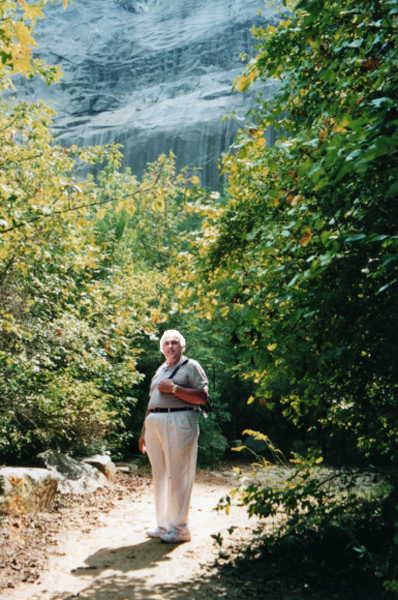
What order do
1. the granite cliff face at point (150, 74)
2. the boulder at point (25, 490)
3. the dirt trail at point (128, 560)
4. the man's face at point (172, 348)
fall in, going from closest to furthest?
the dirt trail at point (128, 560) < the man's face at point (172, 348) < the boulder at point (25, 490) < the granite cliff face at point (150, 74)

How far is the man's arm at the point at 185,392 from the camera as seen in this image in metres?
4.43

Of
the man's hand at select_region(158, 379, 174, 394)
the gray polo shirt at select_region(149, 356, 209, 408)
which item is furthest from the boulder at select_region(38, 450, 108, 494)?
the man's hand at select_region(158, 379, 174, 394)

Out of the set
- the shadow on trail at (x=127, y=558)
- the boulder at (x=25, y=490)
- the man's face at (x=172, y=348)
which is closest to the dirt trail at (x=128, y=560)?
the shadow on trail at (x=127, y=558)

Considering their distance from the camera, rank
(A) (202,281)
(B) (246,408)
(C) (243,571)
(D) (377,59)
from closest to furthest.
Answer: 1. (D) (377,59)
2. (C) (243,571)
3. (A) (202,281)
4. (B) (246,408)

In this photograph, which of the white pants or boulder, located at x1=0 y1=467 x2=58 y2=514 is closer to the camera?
the white pants

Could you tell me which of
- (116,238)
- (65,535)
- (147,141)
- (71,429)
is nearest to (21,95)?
(147,141)

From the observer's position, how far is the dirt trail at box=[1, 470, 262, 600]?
332 centimetres

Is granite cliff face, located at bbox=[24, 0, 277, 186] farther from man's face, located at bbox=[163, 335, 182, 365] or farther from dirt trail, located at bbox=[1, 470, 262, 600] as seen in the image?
dirt trail, located at bbox=[1, 470, 262, 600]

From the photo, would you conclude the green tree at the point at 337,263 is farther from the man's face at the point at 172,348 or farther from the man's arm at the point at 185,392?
the man's face at the point at 172,348

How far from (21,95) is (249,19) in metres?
18.5

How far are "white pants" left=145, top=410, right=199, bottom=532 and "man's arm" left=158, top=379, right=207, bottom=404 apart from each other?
16 centimetres

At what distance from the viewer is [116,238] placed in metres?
13.9

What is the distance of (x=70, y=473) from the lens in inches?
271

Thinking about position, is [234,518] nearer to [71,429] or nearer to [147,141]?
[71,429]
